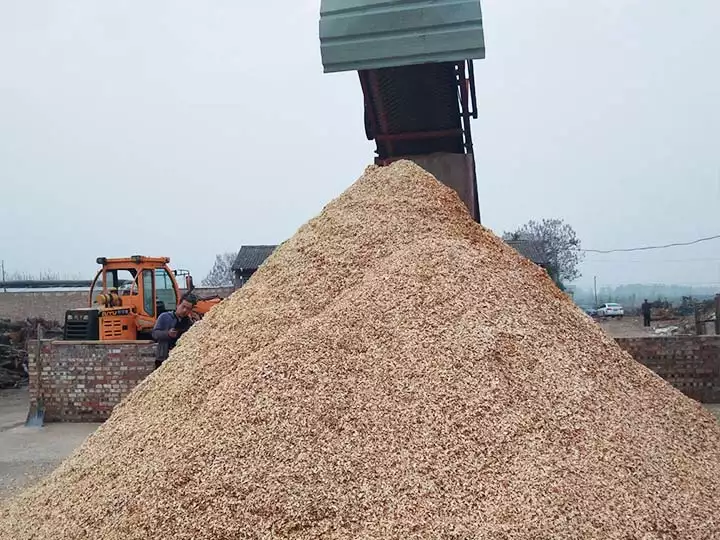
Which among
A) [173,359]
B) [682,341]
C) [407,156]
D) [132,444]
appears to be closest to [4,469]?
[173,359]

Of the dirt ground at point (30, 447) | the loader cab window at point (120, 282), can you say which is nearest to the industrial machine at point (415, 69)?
the dirt ground at point (30, 447)

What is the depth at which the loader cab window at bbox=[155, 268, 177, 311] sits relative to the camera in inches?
340

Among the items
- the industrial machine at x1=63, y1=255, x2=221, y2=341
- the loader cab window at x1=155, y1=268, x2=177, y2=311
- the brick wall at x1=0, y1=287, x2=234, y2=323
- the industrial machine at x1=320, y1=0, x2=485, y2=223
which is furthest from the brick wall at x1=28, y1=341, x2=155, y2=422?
the brick wall at x1=0, y1=287, x2=234, y2=323

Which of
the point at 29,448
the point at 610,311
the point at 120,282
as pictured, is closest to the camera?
the point at 29,448

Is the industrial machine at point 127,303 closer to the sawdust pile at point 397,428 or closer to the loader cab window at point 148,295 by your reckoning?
the loader cab window at point 148,295

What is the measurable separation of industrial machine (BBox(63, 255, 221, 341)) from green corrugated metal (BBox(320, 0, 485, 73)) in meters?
4.08

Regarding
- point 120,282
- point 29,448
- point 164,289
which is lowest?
point 29,448

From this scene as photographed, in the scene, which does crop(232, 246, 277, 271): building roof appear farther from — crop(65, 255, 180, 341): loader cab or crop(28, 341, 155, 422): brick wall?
crop(28, 341, 155, 422): brick wall

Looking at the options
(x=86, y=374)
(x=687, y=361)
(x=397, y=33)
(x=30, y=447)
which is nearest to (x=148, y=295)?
(x=86, y=374)

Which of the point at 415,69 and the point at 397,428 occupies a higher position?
the point at 415,69

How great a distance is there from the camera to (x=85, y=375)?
706 centimetres

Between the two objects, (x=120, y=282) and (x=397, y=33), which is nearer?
(x=397, y=33)

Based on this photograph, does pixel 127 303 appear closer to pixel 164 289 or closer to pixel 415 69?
pixel 164 289

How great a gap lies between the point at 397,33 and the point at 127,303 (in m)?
5.32
